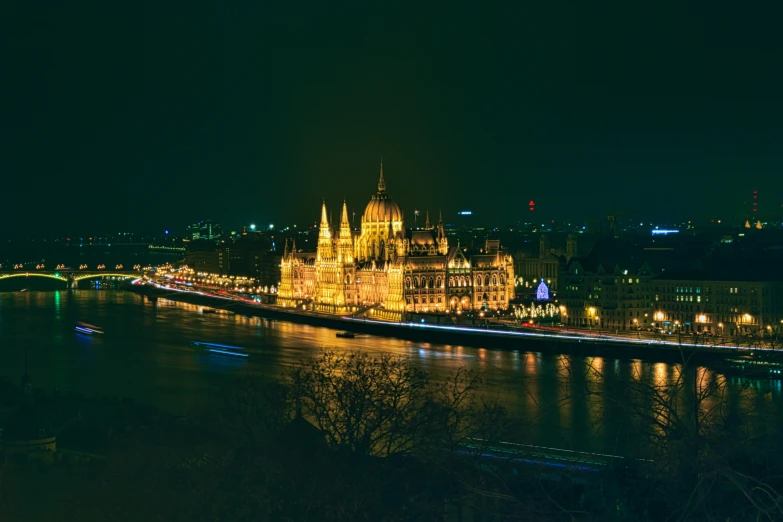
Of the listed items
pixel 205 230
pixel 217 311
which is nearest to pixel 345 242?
pixel 217 311

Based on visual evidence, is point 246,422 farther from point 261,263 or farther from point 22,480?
point 261,263

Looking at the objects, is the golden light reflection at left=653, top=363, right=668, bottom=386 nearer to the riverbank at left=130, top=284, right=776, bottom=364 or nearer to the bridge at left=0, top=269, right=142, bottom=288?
the riverbank at left=130, top=284, right=776, bottom=364

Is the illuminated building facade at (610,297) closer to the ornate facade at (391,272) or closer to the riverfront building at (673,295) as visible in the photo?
the riverfront building at (673,295)

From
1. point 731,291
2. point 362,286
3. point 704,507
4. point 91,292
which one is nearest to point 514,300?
point 362,286

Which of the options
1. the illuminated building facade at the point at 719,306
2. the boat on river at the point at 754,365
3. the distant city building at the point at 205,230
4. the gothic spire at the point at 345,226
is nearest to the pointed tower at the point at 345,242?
the gothic spire at the point at 345,226

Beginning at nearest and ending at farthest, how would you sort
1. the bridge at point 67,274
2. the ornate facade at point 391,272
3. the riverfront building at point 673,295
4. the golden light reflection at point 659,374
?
the golden light reflection at point 659,374, the riverfront building at point 673,295, the ornate facade at point 391,272, the bridge at point 67,274
